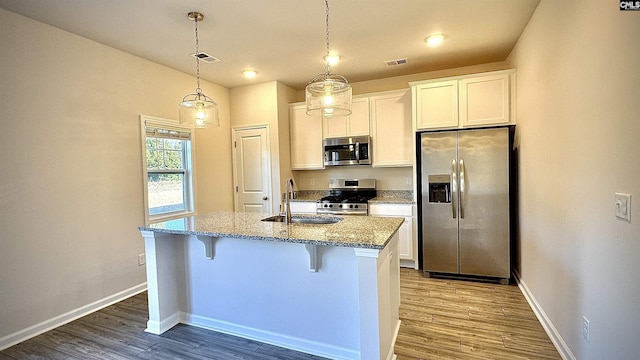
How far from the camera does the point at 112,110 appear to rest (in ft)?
10.6

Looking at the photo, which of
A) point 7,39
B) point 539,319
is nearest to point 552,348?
point 539,319

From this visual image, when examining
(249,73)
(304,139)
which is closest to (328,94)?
(249,73)

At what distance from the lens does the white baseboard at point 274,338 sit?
2.14 meters

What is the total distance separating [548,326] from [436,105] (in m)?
2.46

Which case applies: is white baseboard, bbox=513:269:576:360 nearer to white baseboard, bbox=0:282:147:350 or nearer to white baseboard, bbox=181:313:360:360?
white baseboard, bbox=181:313:360:360

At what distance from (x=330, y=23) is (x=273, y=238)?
6.65 feet

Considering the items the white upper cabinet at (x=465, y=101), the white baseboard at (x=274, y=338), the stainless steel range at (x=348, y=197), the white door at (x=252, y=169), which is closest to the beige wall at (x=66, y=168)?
the white baseboard at (x=274, y=338)

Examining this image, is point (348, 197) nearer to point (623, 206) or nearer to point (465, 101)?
point (465, 101)

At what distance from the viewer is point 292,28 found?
290cm

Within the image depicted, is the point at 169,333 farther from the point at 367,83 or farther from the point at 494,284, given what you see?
the point at 367,83

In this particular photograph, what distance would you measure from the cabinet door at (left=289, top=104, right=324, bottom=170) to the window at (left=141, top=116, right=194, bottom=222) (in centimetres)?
152

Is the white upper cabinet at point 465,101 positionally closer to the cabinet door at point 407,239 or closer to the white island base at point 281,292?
the cabinet door at point 407,239

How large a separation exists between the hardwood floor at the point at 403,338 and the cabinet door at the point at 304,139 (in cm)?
244

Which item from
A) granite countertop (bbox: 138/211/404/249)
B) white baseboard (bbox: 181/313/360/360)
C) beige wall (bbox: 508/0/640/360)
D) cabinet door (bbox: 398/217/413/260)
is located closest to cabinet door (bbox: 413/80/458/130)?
beige wall (bbox: 508/0/640/360)
